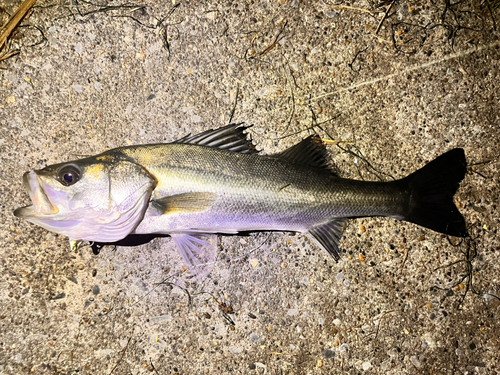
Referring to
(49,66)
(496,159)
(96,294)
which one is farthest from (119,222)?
(496,159)

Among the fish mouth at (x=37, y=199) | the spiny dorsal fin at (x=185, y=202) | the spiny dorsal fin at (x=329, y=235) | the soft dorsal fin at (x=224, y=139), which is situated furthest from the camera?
the spiny dorsal fin at (x=329, y=235)

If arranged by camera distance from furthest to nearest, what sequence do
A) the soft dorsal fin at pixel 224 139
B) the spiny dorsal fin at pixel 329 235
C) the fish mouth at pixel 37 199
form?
the spiny dorsal fin at pixel 329 235 < the soft dorsal fin at pixel 224 139 < the fish mouth at pixel 37 199

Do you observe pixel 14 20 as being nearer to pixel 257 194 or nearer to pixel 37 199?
pixel 37 199

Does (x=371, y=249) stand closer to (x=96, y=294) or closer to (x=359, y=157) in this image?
(x=359, y=157)

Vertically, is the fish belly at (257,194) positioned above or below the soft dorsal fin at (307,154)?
below

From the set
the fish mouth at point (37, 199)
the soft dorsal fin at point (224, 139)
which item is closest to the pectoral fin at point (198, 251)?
the soft dorsal fin at point (224, 139)

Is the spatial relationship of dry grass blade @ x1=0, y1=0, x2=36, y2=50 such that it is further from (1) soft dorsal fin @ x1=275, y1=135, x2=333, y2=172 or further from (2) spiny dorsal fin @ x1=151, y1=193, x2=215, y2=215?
(1) soft dorsal fin @ x1=275, y1=135, x2=333, y2=172

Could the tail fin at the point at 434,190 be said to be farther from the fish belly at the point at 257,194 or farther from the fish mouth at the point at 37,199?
the fish mouth at the point at 37,199
